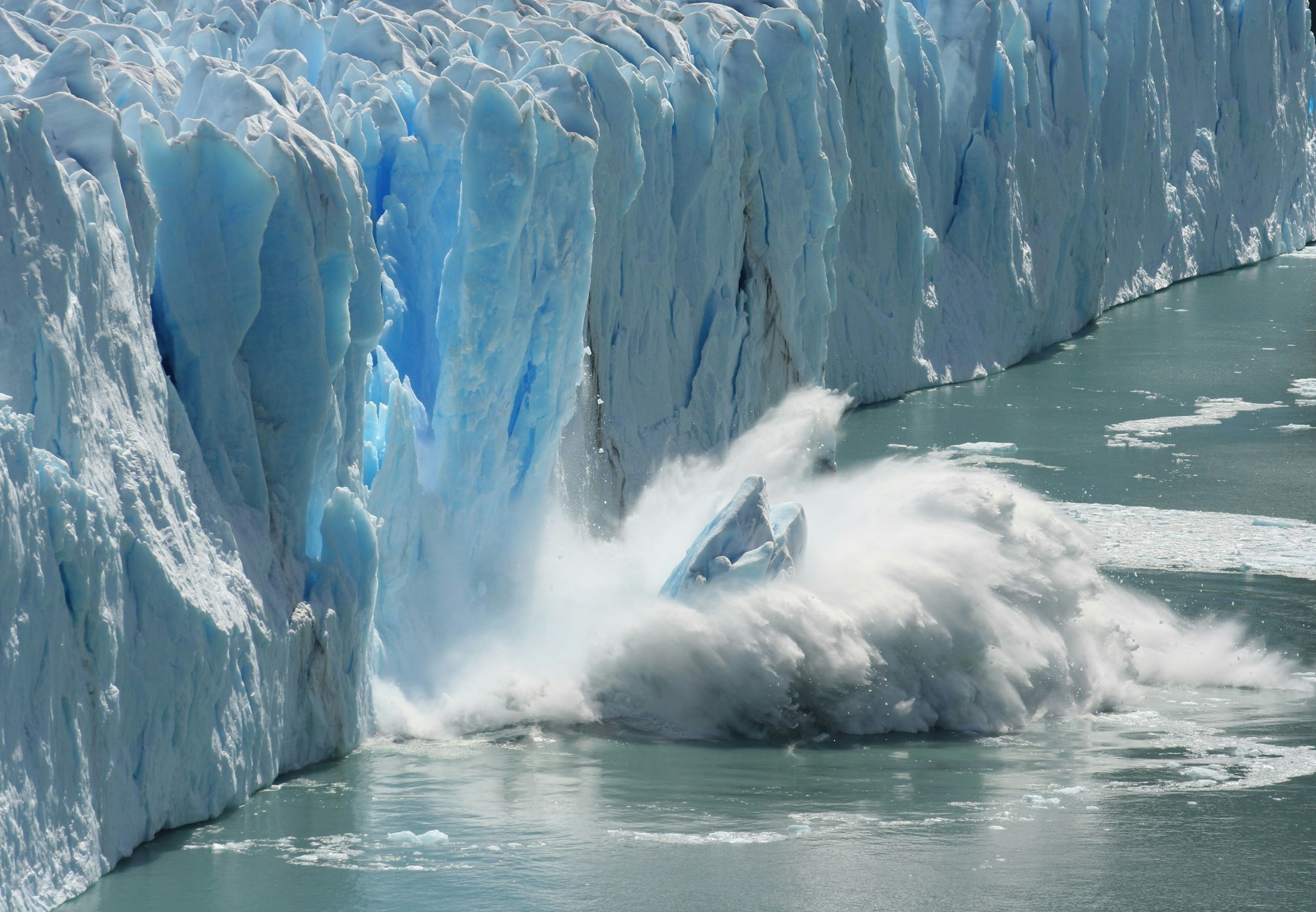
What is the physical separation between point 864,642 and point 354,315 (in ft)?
9.62

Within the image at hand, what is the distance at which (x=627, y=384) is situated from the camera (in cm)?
1216

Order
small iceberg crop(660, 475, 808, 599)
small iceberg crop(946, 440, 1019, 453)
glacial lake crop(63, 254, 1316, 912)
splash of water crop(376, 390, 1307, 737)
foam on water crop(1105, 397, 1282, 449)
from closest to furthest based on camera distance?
glacial lake crop(63, 254, 1316, 912) < splash of water crop(376, 390, 1307, 737) < small iceberg crop(660, 475, 808, 599) < small iceberg crop(946, 440, 1019, 453) < foam on water crop(1105, 397, 1282, 449)

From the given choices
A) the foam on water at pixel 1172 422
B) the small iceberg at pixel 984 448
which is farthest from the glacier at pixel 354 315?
the foam on water at pixel 1172 422

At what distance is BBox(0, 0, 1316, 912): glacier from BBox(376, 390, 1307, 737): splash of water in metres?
0.39

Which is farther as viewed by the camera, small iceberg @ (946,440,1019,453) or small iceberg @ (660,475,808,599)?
small iceberg @ (946,440,1019,453)

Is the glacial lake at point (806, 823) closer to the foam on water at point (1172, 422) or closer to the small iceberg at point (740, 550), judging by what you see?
the small iceberg at point (740, 550)

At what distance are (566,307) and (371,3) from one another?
4100 millimetres

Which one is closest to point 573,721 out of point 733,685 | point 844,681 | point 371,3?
point 733,685

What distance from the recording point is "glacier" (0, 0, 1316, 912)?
19.6 ft

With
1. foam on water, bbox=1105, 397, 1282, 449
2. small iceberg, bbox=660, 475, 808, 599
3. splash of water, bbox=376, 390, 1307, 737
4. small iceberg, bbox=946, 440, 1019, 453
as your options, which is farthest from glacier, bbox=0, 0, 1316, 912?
foam on water, bbox=1105, 397, 1282, 449

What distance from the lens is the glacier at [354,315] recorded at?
19.6 feet

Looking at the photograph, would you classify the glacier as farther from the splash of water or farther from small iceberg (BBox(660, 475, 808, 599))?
small iceberg (BBox(660, 475, 808, 599))

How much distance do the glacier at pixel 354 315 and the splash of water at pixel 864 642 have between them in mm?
390

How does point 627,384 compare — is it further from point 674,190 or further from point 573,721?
point 573,721
